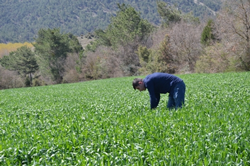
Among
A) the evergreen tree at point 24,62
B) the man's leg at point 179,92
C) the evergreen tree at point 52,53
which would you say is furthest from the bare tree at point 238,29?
the evergreen tree at point 24,62

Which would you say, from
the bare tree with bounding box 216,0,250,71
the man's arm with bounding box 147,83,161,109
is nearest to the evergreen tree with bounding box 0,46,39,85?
the bare tree with bounding box 216,0,250,71

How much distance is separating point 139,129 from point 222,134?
1.89 meters

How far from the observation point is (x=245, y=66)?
25.1 m

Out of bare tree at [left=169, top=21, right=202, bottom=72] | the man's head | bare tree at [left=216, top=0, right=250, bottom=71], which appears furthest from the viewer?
bare tree at [left=169, top=21, right=202, bottom=72]

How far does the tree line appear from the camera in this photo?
25.2 metres

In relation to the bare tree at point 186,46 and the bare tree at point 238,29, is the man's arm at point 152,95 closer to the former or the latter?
the bare tree at point 238,29

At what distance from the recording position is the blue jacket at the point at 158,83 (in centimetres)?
637

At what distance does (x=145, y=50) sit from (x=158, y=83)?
4163 centimetres

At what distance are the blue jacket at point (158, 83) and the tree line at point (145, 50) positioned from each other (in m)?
20.9

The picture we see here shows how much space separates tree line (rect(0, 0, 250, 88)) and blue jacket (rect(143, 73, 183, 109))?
20861 millimetres

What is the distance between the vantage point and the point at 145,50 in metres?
47.5

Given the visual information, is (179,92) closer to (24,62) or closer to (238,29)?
(238,29)

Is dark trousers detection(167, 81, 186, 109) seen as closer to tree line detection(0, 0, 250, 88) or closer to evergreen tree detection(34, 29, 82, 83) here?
tree line detection(0, 0, 250, 88)

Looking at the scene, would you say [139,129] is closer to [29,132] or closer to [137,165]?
[137,165]
